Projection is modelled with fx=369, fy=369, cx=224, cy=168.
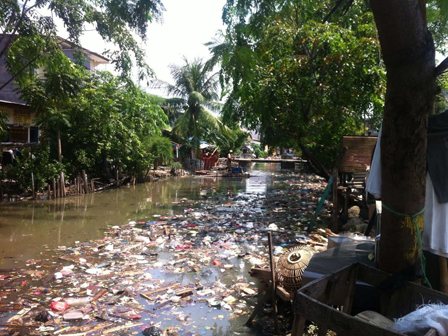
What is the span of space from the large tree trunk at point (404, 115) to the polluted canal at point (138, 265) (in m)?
2.29

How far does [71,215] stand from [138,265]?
5.19m

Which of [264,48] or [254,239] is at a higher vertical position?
[264,48]

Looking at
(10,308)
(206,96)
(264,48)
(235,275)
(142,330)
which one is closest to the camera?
(142,330)

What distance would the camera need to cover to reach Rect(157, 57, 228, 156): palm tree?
2555 centimetres

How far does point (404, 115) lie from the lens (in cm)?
230

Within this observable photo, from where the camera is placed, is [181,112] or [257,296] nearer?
[257,296]

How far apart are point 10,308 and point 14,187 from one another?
31.4ft

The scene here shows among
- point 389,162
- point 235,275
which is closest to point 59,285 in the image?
point 235,275

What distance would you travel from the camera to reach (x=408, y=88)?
2258mm

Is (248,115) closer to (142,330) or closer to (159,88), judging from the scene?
(142,330)

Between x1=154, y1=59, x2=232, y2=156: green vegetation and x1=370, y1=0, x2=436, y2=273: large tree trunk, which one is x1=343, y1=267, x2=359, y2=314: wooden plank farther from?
x1=154, y1=59, x2=232, y2=156: green vegetation

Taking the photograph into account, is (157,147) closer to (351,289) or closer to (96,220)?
(96,220)

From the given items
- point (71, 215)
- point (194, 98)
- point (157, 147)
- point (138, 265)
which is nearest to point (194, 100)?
point (194, 98)

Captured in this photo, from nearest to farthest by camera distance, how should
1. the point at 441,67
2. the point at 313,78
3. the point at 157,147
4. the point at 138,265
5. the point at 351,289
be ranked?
the point at 441,67
the point at 351,289
the point at 138,265
the point at 313,78
the point at 157,147
